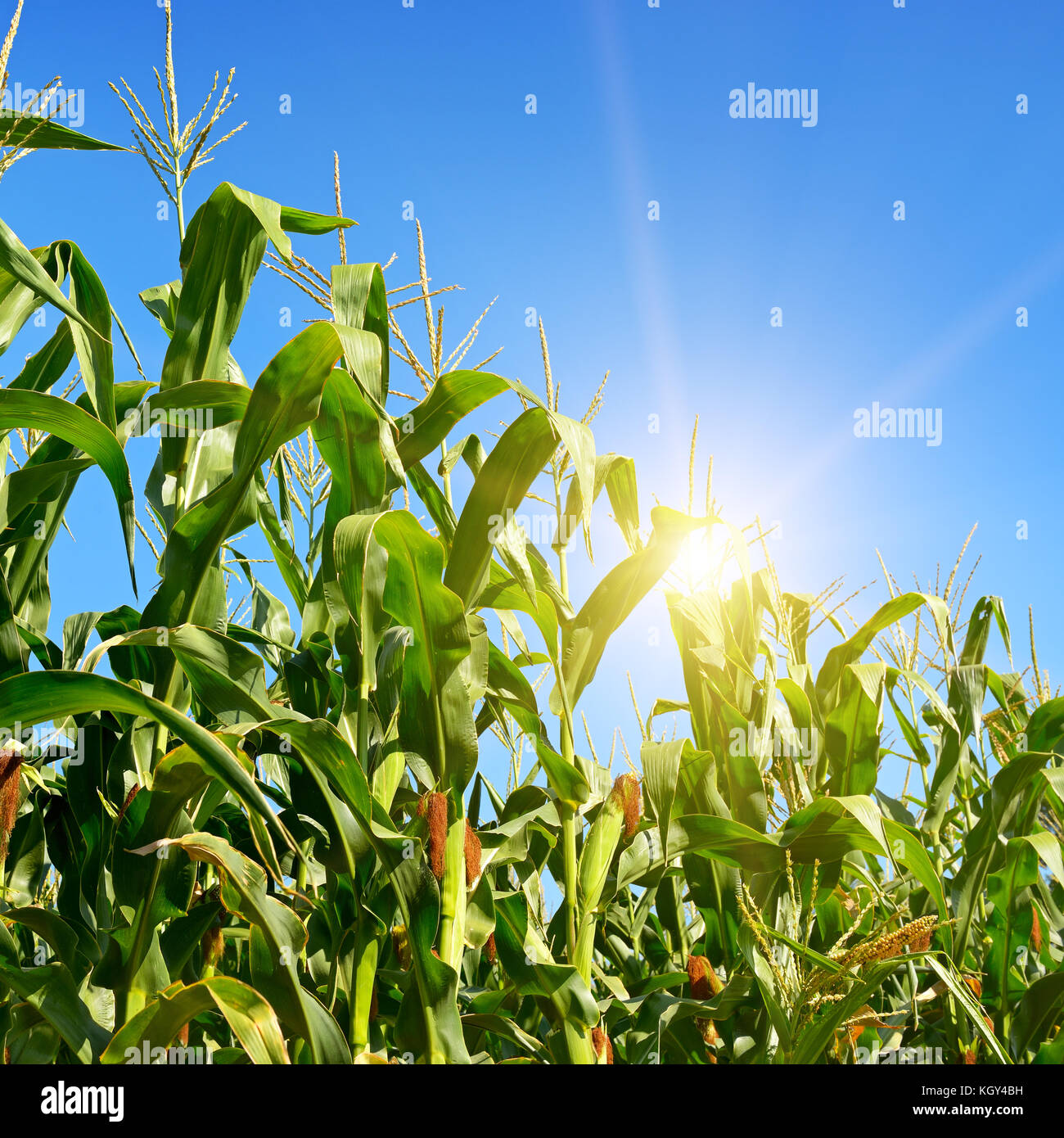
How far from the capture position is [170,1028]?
1.30 metres

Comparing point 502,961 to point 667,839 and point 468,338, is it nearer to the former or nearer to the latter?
point 667,839
